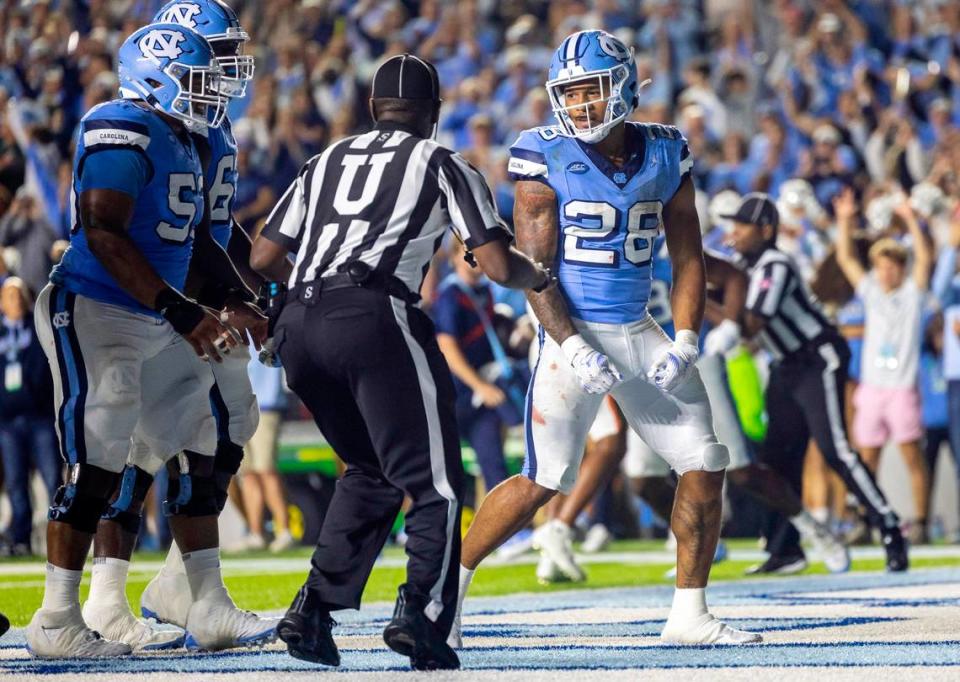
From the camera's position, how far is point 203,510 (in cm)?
536

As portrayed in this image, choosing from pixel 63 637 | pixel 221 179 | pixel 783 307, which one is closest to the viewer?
pixel 63 637

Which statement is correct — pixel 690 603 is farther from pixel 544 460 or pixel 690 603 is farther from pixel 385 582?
pixel 385 582

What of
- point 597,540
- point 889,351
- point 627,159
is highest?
point 627,159

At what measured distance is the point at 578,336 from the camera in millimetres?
5406

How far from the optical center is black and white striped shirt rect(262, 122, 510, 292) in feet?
15.3

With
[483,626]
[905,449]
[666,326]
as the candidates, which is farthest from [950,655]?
[905,449]

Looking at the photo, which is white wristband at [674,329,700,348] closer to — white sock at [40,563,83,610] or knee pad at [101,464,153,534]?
knee pad at [101,464,153,534]

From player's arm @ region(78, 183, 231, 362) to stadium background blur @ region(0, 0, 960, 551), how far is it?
562 cm

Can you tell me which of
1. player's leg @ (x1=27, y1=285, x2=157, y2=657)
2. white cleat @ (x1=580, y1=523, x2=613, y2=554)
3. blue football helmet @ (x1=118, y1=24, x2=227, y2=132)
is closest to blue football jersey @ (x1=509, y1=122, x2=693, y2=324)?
blue football helmet @ (x1=118, y1=24, x2=227, y2=132)

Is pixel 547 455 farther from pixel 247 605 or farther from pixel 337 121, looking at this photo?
pixel 337 121

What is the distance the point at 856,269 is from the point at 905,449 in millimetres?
1253

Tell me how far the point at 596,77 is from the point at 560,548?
3474mm

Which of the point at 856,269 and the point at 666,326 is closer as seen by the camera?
the point at 666,326

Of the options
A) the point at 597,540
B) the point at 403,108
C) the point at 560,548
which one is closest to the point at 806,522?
the point at 560,548
